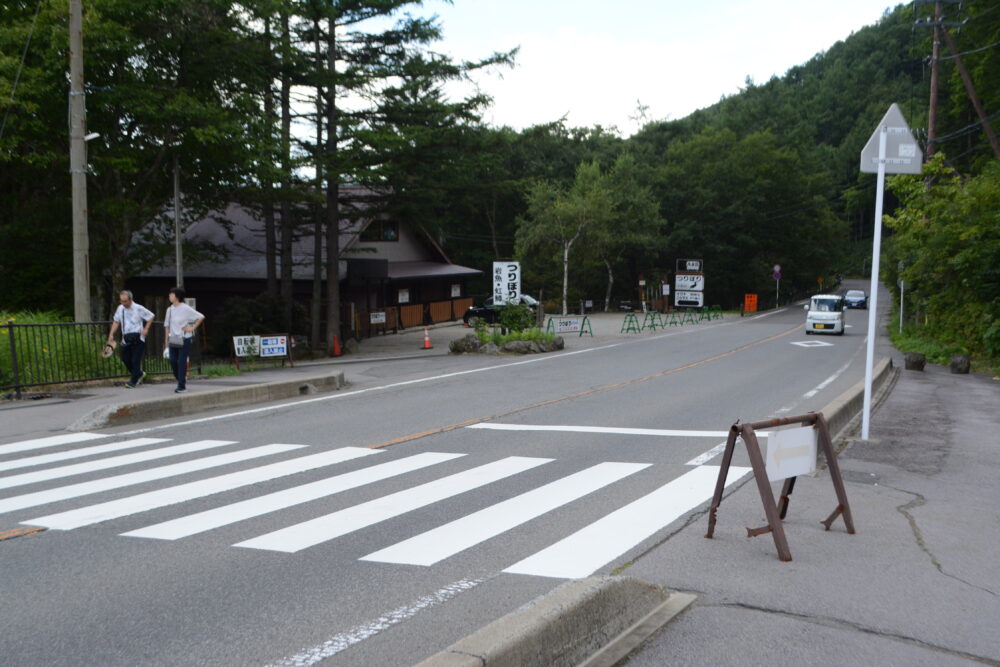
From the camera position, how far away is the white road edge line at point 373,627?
398 centimetres

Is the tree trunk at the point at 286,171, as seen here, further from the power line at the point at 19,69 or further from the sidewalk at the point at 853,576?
the sidewalk at the point at 853,576

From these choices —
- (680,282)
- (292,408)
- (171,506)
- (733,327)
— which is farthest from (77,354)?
(680,282)

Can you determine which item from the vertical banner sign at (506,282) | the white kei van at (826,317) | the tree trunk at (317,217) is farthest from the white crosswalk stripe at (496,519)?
the white kei van at (826,317)

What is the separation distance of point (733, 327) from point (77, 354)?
113 ft

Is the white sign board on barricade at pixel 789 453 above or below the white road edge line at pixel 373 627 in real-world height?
above

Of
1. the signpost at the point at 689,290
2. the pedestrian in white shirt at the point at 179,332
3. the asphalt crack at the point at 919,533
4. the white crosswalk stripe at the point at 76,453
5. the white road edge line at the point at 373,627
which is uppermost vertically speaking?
the signpost at the point at 689,290

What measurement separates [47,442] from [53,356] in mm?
5035

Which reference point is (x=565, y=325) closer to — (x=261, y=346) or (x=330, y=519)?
(x=261, y=346)

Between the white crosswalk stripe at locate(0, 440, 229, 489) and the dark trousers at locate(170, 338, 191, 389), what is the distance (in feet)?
12.5

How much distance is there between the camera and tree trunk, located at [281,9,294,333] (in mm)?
23828

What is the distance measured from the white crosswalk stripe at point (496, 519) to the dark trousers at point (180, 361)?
8.16 m

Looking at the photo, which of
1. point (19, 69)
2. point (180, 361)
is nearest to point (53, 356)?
point (180, 361)

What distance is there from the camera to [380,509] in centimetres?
685

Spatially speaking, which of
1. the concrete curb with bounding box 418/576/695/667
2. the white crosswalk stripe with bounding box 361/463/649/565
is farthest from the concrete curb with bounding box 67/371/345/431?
the concrete curb with bounding box 418/576/695/667
